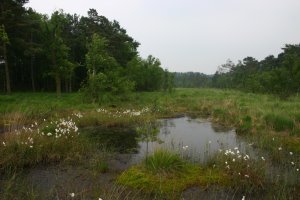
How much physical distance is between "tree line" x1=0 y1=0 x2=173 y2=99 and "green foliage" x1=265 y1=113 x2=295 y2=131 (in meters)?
Result: 15.0

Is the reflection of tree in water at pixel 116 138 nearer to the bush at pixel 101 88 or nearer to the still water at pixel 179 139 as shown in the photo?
the still water at pixel 179 139

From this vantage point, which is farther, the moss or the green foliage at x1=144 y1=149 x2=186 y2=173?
the green foliage at x1=144 y1=149 x2=186 y2=173

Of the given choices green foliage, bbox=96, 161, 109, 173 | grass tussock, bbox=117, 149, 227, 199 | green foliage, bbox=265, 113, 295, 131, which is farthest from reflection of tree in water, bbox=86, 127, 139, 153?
green foliage, bbox=265, 113, 295, 131

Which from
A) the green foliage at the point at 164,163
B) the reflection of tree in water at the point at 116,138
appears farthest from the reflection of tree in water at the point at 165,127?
the green foliage at the point at 164,163

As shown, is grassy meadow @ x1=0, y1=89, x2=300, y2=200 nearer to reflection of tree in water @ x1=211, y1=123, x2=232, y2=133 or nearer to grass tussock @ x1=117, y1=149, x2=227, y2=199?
grass tussock @ x1=117, y1=149, x2=227, y2=199

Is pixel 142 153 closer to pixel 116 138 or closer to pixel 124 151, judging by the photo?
pixel 124 151

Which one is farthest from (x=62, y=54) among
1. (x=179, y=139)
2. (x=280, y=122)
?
(x=280, y=122)

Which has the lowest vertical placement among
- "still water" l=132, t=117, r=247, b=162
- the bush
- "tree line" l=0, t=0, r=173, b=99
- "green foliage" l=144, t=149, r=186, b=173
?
"still water" l=132, t=117, r=247, b=162

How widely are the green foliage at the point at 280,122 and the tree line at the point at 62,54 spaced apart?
15.0 metres

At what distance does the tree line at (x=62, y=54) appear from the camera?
91.5ft

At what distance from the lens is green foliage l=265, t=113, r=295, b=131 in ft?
46.9

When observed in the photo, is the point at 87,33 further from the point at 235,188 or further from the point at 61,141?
the point at 235,188

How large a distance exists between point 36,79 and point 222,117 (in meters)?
35.2

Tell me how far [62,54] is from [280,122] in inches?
1021
